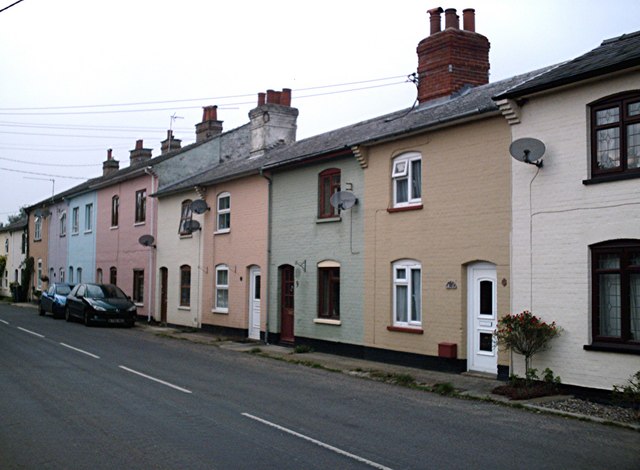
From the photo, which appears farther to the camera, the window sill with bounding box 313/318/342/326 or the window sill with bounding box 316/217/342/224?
the window sill with bounding box 316/217/342/224

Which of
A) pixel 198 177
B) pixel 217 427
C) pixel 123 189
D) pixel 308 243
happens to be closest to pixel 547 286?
pixel 217 427

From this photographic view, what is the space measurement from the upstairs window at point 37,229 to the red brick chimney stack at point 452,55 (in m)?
37.1

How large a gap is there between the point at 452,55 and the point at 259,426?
487 inches

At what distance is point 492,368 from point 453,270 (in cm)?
224

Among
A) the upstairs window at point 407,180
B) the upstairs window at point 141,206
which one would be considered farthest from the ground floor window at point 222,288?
the upstairs window at point 407,180

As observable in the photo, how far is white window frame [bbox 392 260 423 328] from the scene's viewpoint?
54.3 feet

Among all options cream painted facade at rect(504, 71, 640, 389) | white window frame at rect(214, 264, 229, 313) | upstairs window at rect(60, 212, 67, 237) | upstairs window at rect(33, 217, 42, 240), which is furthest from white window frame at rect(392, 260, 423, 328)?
upstairs window at rect(33, 217, 42, 240)

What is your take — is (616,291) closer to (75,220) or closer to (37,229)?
(75,220)

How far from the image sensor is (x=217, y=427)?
9211mm

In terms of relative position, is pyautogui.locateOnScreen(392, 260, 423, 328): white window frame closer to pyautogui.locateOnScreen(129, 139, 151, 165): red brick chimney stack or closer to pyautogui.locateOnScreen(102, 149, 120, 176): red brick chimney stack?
pyautogui.locateOnScreen(129, 139, 151, 165): red brick chimney stack

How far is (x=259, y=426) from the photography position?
30.6ft

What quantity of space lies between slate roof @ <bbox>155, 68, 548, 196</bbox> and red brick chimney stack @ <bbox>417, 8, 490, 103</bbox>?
1.23 ft

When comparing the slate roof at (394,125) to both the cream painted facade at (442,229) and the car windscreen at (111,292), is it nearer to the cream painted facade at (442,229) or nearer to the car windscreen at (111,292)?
the cream painted facade at (442,229)

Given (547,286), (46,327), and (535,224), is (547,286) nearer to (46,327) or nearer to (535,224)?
(535,224)
